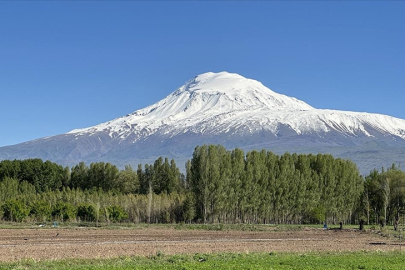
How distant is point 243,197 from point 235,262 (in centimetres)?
5663

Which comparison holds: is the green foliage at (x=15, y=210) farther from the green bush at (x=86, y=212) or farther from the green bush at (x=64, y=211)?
the green bush at (x=86, y=212)

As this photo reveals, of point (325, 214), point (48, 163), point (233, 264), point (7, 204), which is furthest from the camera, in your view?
point (48, 163)

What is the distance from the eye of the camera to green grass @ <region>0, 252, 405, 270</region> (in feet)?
97.5

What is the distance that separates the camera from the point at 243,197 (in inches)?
3479

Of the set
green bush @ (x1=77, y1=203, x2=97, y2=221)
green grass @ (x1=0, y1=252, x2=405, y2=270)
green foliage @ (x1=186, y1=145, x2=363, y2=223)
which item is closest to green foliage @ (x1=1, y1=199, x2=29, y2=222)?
green bush @ (x1=77, y1=203, x2=97, y2=221)

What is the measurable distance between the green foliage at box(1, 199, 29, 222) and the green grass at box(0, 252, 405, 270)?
154 feet

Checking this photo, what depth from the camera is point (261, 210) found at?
89438mm

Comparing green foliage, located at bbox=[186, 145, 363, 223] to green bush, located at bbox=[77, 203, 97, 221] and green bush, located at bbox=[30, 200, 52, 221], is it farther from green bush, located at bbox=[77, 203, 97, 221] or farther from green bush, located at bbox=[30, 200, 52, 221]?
green bush, located at bbox=[30, 200, 52, 221]

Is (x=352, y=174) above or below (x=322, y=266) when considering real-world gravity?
above

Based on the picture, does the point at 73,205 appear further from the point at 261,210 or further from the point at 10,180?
the point at 261,210

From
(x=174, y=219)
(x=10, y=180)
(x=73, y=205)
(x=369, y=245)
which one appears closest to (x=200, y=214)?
(x=174, y=219)

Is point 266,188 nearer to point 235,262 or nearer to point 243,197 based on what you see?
point 243,197

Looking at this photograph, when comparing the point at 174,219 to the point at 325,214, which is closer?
the point at 174,219

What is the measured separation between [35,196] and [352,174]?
49676mm
